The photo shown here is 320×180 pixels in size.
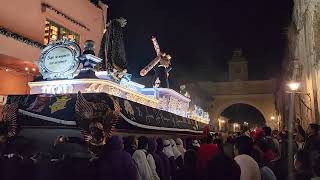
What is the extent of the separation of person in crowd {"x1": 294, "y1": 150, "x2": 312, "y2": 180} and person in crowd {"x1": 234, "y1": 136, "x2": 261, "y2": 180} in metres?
0.61

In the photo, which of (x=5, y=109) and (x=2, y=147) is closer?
(x=2, y=147)

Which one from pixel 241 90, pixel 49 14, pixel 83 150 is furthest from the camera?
pixel 241 90

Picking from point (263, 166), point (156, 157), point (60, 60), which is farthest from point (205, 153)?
point (60, 60)

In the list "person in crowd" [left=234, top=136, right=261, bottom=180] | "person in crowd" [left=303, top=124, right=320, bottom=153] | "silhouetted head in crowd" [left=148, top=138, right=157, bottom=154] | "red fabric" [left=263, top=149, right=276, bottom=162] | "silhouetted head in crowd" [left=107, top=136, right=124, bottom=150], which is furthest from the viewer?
"silhouetted head in crowd" [left=148, top=138, right=157, bottom=154]

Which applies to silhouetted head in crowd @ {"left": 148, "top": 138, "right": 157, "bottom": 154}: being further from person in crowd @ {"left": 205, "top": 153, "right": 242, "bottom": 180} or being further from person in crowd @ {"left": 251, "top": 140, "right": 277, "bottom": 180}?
person in crowd @ {"left": 205, "top": 153, "right": 242, "bottom": 180}

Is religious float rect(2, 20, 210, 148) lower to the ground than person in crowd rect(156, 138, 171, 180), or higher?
higher

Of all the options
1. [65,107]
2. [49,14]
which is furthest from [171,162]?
[49,14]

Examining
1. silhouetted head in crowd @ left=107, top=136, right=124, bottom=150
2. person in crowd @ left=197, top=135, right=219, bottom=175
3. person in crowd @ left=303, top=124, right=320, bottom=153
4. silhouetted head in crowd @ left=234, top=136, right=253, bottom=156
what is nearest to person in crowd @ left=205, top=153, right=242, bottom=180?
silhouetted head in crowd @ left=234, top=136, right=253, bottom=156

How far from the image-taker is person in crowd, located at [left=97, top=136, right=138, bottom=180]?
548 centimetres

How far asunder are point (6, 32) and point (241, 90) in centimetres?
3431

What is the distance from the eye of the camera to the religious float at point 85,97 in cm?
761

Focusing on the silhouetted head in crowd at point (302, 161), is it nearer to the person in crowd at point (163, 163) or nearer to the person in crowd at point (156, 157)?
the person in crowd at point (156, 157)

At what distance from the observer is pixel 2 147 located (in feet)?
22.5

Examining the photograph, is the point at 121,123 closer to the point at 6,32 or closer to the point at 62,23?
the point at 6,32
